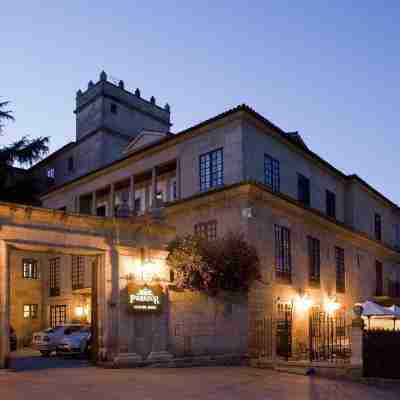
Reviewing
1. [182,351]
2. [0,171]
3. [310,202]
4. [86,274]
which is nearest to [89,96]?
[0,171]

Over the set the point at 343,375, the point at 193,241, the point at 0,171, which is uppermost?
the point at 0,171

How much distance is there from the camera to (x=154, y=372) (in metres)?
16.0

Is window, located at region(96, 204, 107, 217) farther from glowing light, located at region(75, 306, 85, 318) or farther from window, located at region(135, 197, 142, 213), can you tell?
glowing light, located at region(75, 306, 85, 318)

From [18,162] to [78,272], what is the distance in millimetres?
14133

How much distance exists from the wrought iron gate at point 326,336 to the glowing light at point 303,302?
42 centimetres

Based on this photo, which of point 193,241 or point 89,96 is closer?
point 193,241

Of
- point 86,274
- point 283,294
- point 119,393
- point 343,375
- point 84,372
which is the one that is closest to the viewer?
point 119,393

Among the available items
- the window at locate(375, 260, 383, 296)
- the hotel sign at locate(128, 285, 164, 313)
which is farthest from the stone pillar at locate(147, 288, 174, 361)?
the window at locate(375, 260, 383, 296)

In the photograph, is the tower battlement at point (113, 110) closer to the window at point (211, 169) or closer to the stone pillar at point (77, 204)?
the stone pillar at point (77, 204)

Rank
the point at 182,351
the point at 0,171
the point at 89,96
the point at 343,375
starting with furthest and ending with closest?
the point at 89,96 → the point at 0,171 → the point at 182,351 → the point at 343,375

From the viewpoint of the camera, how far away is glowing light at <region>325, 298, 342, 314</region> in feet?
95.4

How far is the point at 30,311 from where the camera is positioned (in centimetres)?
3453

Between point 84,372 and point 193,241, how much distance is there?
6554mm

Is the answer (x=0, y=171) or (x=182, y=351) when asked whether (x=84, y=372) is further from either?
(x=0, y=171)
